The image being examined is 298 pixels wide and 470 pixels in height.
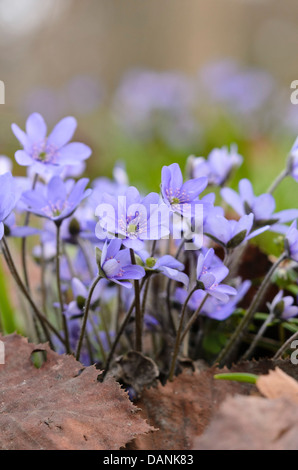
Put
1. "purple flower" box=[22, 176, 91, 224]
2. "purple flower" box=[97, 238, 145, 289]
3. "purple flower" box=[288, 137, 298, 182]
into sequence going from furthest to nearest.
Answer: "purple flower" box=[288, 137, 298, 182] < "purple flower" box=[22, 176, 91, 224] < "purple flower" box=[97, 238, 145, 289]

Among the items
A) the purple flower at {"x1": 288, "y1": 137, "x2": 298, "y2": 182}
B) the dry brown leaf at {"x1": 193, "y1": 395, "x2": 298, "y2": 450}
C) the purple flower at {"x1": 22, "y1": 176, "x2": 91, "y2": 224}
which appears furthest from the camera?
the purple flower at {"x1": 288, "y1": 137, "x2": 298, "y2": 182}

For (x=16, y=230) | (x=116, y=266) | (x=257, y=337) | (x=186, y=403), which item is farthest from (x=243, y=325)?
(x=16, y=230)

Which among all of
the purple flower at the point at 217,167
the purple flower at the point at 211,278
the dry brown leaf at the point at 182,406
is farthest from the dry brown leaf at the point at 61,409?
the purple flower at the point at 217,167

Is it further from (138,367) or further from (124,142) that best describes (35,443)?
(124,142)

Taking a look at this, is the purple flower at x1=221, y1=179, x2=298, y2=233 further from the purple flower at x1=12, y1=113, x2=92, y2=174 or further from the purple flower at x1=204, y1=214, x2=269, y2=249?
the purple flower at x1=12, y1=113, x2=92, y2=174

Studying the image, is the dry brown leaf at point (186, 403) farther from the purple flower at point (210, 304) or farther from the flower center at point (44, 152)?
the flower center at point (44, 152)

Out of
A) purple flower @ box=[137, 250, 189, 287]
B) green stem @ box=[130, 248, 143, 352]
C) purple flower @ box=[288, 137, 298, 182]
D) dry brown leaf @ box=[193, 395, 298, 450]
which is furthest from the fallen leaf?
purple flower @ box=[288, 137, 298, 182]

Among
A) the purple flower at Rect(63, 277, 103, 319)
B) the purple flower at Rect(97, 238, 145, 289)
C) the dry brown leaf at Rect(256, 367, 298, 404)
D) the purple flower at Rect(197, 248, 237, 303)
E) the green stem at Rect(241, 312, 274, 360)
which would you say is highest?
the purple flower at Rect(97, 238, 145, 289)
